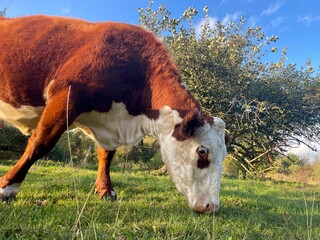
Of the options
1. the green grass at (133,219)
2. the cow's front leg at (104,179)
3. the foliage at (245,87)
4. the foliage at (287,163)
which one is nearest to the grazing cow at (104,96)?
the green grass at (133,219)

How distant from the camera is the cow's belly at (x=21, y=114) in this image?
16.0 ft

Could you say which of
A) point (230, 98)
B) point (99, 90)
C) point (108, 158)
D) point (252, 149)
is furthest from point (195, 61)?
point (99, 90)

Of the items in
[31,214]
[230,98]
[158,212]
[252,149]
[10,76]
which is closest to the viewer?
[31,214]

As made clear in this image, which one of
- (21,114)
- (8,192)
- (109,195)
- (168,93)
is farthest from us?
(109,195)

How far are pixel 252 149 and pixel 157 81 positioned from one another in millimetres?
15693

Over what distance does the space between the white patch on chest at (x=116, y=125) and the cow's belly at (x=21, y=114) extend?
573 mm

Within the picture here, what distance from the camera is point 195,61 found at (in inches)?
705

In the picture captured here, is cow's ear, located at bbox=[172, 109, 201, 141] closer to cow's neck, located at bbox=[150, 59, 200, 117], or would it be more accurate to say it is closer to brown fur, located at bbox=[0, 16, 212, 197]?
brown fur, located at bbox=[0, 16, 212, 197]

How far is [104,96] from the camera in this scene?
15.1 feet

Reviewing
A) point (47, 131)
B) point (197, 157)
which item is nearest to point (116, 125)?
point (47, 131)

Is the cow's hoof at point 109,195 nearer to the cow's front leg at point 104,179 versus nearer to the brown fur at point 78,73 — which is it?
the cow's front leg at point 104,179

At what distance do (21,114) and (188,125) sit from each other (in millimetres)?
2381

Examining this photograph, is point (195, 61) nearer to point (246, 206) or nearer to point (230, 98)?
point (230, 98)

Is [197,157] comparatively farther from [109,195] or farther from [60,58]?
[60,58]
